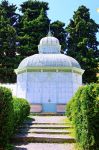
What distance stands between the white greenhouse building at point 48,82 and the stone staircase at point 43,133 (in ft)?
32.9

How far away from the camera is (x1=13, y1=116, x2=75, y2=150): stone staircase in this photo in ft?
44.2

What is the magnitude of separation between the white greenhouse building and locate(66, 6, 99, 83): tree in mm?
10016

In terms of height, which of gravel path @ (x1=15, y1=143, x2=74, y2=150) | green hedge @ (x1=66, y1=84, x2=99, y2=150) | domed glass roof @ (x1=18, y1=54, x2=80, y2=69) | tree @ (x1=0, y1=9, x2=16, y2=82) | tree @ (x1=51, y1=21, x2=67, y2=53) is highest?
tree @ (x1=51, y1=21, x2=67, y2=53)

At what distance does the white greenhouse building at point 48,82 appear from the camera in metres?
27.5

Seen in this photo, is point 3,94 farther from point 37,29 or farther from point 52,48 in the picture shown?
point 37,29

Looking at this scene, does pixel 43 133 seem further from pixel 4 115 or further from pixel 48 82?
pixel 48 82

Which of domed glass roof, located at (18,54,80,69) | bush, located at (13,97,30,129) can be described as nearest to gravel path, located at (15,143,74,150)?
bush, located at (13,97,30,129)

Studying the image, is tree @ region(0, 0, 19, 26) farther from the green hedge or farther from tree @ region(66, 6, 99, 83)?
the green hedge

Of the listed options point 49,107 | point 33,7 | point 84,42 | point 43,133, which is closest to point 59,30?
point 33,7

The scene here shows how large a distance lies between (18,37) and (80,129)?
31144 mm

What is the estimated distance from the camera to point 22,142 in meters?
13.4

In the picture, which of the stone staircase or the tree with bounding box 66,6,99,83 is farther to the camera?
the tree with bounding box 66,6,99,83

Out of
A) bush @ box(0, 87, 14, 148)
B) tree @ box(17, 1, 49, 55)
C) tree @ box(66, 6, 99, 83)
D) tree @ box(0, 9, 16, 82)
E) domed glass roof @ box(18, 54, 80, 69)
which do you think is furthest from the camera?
tree @ box(17, 1, 49, 55)

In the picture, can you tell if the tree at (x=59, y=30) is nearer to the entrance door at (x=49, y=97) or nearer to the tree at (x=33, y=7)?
the tree at (x=33, y=7)
